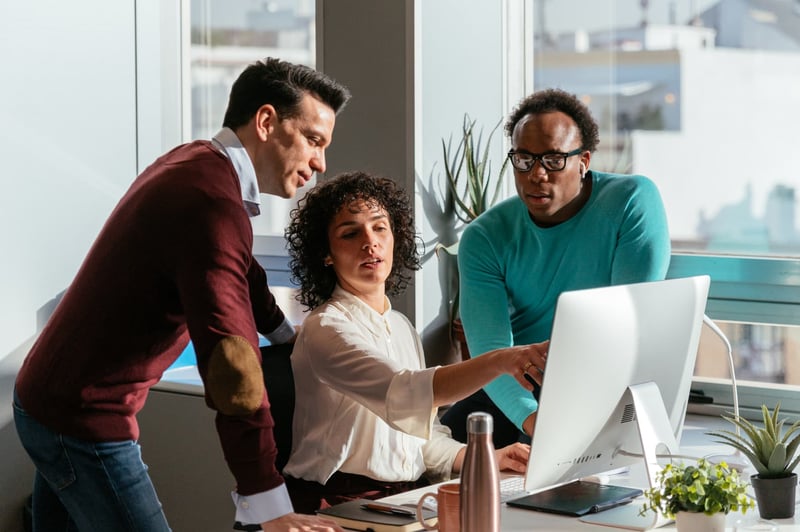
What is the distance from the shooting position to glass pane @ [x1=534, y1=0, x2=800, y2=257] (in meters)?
3.17

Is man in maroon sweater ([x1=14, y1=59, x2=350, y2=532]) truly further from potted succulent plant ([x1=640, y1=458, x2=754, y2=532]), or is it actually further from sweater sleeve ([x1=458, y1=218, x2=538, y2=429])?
sweater sleeve ([x1=458, y1=218, x2=538, y2=429])

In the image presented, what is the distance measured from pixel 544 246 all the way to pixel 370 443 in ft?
2.45

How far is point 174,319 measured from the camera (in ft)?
6.37

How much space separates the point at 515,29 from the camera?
3650 millimetres

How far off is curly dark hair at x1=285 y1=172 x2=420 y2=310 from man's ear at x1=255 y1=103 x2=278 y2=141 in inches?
17.1

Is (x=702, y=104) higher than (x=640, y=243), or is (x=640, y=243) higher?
(x=702, y=104)

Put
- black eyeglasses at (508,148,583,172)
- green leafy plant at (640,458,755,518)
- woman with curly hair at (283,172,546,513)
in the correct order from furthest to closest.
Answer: black eyeglasses at (508,148,583,172), woman with curly hair at (283,172,546,513), green leafy plant at (640,458,755,518)

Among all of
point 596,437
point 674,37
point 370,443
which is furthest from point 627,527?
point 674,37

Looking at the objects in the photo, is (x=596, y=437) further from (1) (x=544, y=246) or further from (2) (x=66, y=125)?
(2) (x=66, y=125)

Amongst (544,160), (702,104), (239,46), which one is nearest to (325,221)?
(544,160)

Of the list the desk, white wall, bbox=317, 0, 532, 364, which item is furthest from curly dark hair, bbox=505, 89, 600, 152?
the desk

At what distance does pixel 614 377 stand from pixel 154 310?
0.80m

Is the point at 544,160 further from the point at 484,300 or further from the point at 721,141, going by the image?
the point at 721,141

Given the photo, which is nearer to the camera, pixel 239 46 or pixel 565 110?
pixel 565 110
